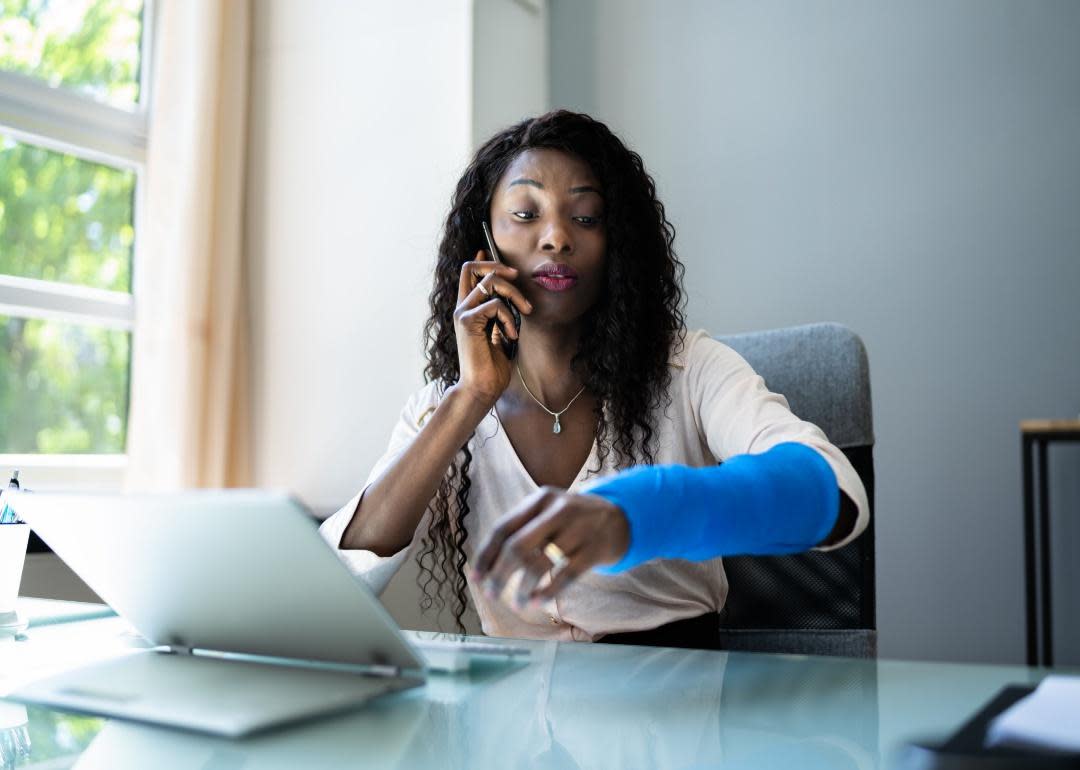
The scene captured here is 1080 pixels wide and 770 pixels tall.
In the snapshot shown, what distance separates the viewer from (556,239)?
1343mm

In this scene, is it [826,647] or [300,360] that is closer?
[826,647]

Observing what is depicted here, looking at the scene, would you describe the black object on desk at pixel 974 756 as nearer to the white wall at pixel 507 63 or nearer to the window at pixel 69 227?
the white wall at pixel 507 63

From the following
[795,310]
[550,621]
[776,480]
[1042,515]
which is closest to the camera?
[776,480]

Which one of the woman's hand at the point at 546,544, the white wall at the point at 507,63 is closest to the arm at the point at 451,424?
the woman's hand at the point at 546,544

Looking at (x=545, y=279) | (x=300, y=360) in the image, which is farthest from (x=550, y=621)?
(x=300, y=360)

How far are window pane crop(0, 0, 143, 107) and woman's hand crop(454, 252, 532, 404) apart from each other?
1653mm

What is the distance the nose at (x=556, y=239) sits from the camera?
4.41ft

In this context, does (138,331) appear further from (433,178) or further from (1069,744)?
(1069,744)

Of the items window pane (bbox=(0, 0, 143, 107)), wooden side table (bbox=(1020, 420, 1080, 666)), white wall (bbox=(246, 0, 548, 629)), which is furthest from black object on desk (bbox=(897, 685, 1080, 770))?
window pane (bbox=(0, 0, 143, 107))

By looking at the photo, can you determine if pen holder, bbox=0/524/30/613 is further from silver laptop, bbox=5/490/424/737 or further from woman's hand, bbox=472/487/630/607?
woman's hand, bbox=472/487/630/607

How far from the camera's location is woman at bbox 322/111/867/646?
4.07 ft

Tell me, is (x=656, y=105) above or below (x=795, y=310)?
above

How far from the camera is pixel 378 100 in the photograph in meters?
2.66

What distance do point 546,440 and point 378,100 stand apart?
1565 mm
